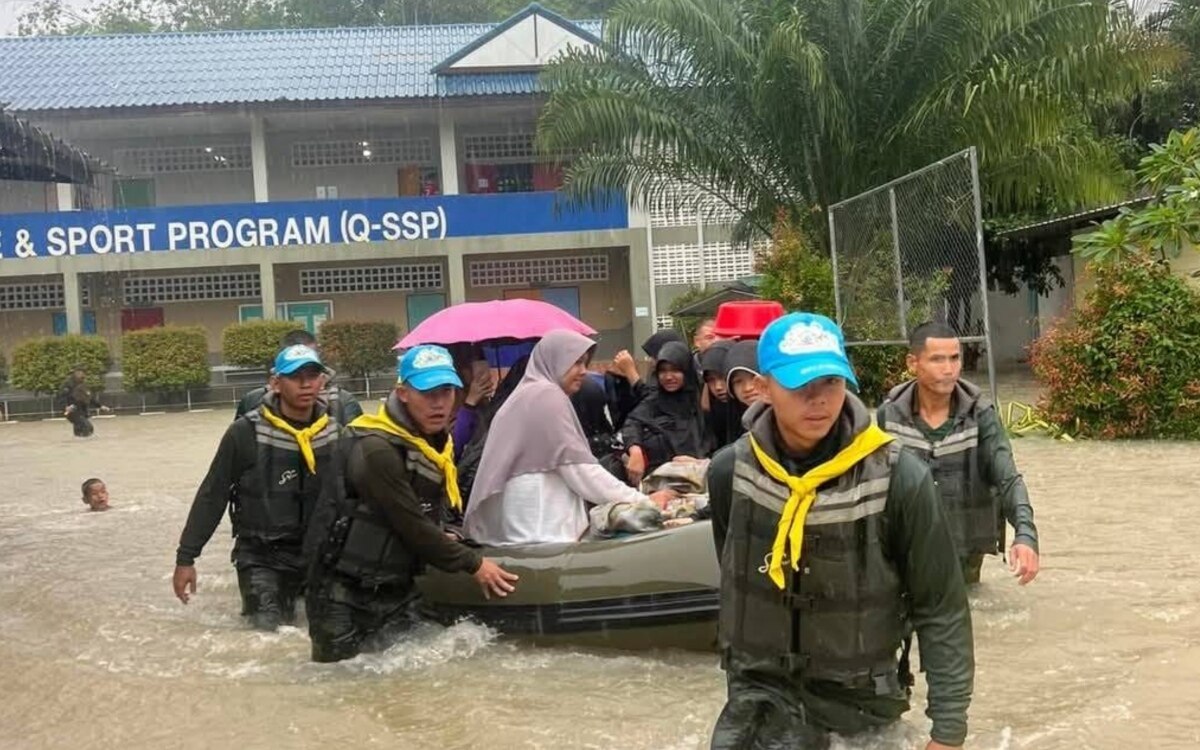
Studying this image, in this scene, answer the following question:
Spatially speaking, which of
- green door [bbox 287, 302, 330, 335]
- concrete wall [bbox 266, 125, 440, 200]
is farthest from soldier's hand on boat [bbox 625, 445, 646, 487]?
concrete wall [bbox 266, 125, 440, 200]

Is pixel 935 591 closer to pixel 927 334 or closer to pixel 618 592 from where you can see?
pixel 927 334

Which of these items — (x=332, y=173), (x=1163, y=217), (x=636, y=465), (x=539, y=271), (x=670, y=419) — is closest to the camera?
(x=636, y=465)

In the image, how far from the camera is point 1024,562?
3.77m

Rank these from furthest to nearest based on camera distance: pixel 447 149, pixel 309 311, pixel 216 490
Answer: pixel 309 311, pixel 447 149, pixel 216 490

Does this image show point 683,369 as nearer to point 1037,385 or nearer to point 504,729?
point 504,729

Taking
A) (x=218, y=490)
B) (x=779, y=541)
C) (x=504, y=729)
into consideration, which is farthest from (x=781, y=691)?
→ (x=218, y=490)

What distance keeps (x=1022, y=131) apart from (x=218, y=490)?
35.0 feet

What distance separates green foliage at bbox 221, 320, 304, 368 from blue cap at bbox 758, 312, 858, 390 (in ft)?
73.0

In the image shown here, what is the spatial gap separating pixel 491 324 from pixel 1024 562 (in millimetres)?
4960

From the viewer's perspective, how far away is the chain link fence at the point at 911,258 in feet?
34.2

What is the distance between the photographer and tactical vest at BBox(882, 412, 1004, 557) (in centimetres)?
499

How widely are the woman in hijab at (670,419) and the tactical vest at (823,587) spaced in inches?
154

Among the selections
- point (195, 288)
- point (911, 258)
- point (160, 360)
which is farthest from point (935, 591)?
point (195, 288)

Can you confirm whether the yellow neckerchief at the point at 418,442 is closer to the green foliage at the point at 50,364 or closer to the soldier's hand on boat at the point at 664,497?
the soldier's hand on boat at the point at 664,497
